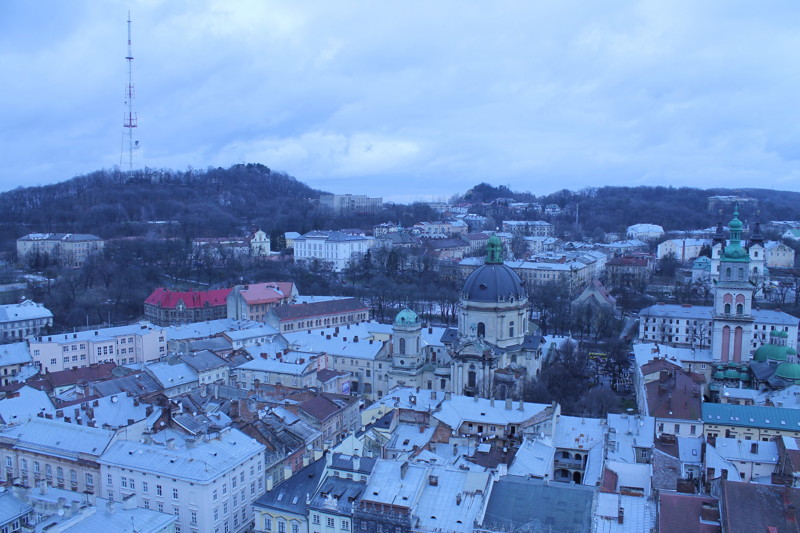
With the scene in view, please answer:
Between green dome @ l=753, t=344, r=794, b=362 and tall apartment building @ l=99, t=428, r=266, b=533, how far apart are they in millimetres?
37093

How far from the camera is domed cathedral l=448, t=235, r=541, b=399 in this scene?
45.6 metres

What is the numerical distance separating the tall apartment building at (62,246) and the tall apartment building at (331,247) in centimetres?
3178

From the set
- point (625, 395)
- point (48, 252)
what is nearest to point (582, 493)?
point (625, 395)

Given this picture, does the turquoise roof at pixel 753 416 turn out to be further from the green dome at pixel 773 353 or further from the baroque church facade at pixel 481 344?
the green dome at pixel 773 353

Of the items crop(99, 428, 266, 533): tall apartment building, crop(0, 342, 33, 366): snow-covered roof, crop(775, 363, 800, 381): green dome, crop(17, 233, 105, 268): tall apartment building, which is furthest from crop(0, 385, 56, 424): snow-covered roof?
crop(17, 233, 105, 268): tall apartment building

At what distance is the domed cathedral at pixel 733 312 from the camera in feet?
162

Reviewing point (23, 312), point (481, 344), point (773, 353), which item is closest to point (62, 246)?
point (23, 312)

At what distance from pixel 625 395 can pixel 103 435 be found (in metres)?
35.8

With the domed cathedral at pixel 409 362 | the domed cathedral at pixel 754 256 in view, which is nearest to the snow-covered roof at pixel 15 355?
the domed cathedral at pixel 409 362

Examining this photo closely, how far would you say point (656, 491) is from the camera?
24625mm

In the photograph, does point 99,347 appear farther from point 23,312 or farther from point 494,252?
point 494,252

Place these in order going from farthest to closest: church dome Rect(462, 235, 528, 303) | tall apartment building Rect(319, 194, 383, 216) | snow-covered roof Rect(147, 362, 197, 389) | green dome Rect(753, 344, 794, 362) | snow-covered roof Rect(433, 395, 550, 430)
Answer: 1. tall apartment building Rect(319, 194, 383, 216)
2. church dome Rect(462, 235, 528, 303)
3. green dome Rect(753, 344, 794, 362)
4. snow-covered roof Rect(147, 362, 197, 389)
5. snow-covered roof Rect(433, 395, 550, 430)

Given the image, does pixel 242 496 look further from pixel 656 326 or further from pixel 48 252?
pixel 48 252

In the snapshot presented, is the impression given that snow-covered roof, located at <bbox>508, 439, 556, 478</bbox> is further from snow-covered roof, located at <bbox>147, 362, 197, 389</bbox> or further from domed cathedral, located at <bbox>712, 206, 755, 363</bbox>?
snow-covered roof, located at <bbox>147, 362, 197, 389</bbox>
